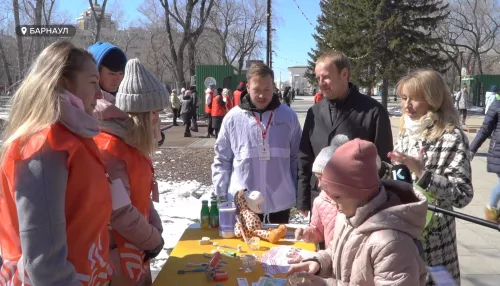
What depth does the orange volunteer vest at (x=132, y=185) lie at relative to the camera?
2.15 m

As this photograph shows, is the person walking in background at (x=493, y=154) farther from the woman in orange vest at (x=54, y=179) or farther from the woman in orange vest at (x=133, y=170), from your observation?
the woman in orange vest at (x=54, y=179)

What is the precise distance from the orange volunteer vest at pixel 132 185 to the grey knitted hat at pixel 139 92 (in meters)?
0.21

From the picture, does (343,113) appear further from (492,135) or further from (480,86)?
(480,86)

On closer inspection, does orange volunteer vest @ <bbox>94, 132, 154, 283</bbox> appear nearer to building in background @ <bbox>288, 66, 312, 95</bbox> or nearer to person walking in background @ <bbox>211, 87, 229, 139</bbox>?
person walking in background @ <bbox>211, 87, 229, 139</bbox>

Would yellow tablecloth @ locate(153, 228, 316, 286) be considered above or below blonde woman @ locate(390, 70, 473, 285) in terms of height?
below

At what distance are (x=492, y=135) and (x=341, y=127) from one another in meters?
3.64

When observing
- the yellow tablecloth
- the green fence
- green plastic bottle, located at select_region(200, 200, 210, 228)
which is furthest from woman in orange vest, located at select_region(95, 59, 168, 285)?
the green fence

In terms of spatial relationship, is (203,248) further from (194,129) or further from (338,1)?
(338,1)

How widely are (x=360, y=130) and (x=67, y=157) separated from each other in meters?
2.18

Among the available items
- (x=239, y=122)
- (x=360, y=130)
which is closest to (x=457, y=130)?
(x=360, y=130)

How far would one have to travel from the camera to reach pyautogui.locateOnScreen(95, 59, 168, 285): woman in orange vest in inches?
82.1

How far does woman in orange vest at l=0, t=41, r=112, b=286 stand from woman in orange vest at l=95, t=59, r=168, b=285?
0.26 metres

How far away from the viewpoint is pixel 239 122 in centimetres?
355
